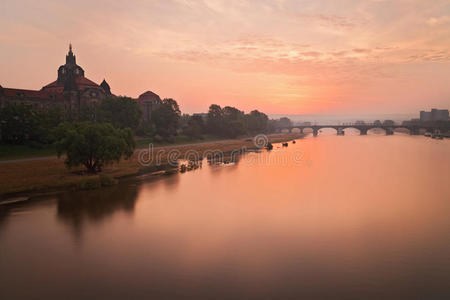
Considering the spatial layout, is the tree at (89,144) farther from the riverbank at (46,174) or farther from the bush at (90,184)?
the bush at (90,184)

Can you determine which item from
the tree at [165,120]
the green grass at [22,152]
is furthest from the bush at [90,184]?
the tree at [165,120]

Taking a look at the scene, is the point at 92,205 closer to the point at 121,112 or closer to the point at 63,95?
the point at 121,112

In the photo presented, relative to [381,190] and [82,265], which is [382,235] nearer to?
[381,190]

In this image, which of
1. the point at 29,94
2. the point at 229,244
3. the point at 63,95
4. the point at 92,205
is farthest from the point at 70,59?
the point at 229,244

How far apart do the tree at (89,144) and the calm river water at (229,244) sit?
5.68m

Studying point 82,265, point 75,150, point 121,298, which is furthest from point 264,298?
point 75,150

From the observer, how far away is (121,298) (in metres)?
15.8

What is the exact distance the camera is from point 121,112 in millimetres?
88938

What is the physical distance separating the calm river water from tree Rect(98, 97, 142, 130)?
50543 mm

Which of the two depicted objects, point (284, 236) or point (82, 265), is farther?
point (284, 236)

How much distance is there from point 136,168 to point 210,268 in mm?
38496

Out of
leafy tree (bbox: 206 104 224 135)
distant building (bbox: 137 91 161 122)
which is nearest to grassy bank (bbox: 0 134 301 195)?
leafy tree (bbox: 206 104 224 135)

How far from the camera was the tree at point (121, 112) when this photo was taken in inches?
3455

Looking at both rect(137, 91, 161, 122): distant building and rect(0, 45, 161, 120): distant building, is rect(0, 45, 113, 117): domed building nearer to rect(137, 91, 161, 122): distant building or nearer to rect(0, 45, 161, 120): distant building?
rect(0, 45, 161, 120): distant building
